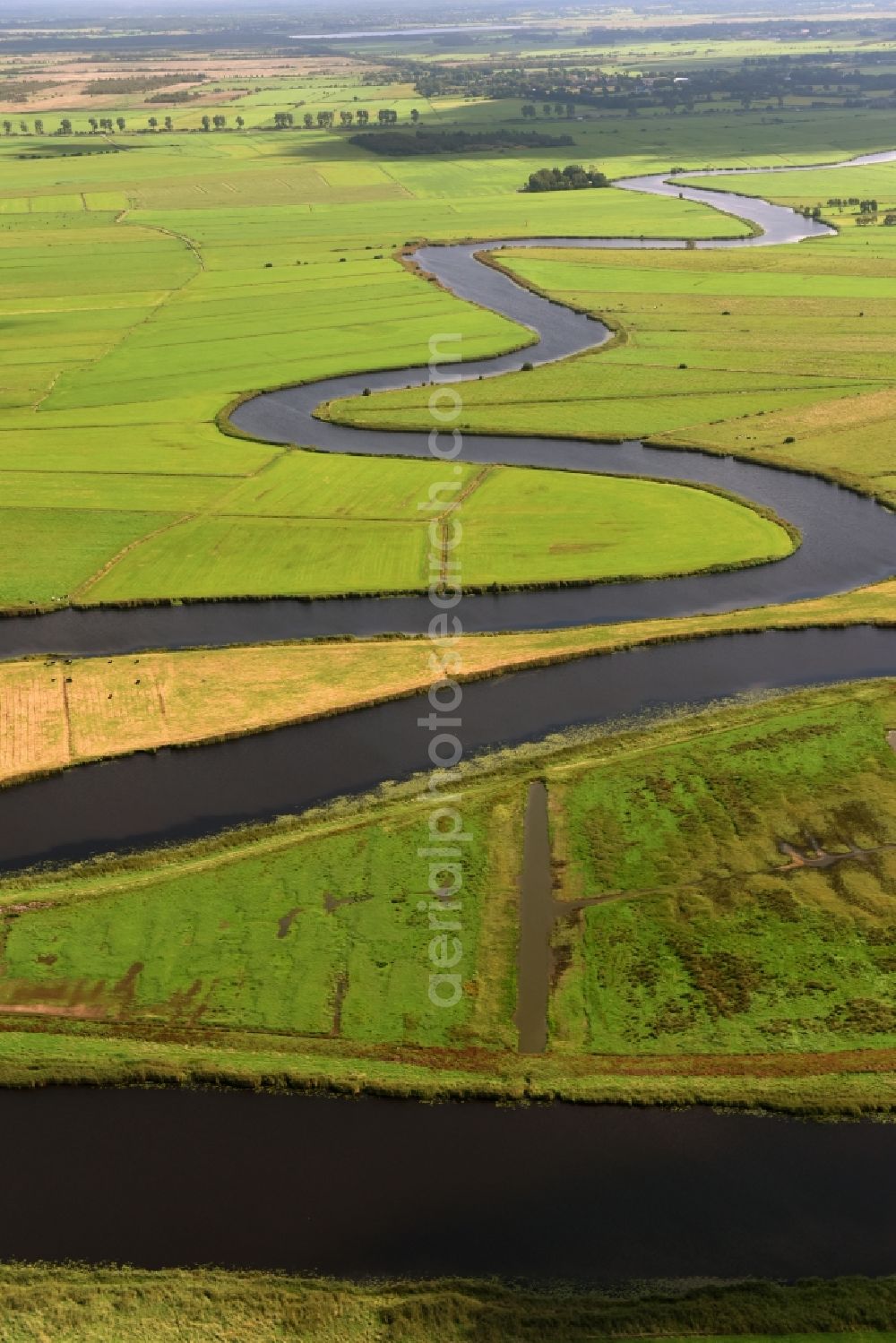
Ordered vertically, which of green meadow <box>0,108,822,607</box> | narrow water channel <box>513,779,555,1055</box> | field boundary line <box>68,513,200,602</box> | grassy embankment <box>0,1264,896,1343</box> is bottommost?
grassy embankment <box>0,1264,896,1343</box>

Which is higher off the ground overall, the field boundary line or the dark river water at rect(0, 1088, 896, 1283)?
the field boundary line

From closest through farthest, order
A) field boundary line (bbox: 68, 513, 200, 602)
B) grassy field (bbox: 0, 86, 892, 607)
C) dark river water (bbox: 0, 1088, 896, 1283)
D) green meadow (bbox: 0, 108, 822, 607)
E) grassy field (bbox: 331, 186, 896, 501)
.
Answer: dark river water (bbox: 0, 1088, 896, 1283) < field boundary line (bbox: 68, 513, 200, 602) < green meadow (bbox: 0, 108, 822, 607) < grassy field (bbox: 0, 86, 892, 607) < grassy field (bbox: 331, 186, 896, 501)

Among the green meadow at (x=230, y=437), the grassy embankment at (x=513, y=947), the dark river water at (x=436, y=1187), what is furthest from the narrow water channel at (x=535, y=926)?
the green meadow at (x=230, y=437)

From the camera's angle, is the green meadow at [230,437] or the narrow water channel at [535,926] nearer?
the narrow water channel at [535,926]

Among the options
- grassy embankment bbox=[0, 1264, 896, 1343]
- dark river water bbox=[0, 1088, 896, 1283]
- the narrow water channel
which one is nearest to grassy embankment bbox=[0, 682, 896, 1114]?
the narrow water channel

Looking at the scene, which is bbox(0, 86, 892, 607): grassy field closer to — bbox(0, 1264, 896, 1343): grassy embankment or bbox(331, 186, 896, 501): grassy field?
bbox(331, 186, 896, 501): grassy field

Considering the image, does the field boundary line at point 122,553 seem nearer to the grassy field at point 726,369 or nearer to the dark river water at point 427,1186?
the grassy field at point 726,369
